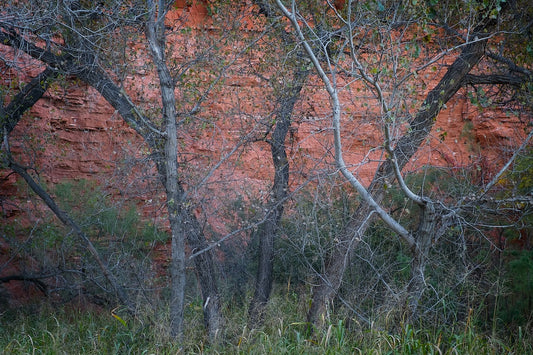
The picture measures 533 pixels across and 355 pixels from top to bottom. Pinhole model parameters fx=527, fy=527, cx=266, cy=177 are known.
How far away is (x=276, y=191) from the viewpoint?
6695 mm

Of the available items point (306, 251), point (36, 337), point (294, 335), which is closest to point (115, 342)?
point (36, 337)

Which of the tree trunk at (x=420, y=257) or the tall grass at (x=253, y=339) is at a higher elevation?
the tree trunk at (x=420, y=257)

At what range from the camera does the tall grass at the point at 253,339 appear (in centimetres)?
510

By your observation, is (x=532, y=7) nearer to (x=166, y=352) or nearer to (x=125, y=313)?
(x=166, y=352)

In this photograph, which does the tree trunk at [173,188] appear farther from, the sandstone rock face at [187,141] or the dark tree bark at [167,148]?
the sandstone rock face at [187,141]

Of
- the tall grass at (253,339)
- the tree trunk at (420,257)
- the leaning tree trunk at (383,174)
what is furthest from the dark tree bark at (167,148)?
the tree trunk at (420,257)

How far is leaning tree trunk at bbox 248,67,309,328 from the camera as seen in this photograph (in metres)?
6.77

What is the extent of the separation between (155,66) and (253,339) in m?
3.31

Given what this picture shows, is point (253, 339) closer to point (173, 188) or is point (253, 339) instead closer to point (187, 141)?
point (173, 188)

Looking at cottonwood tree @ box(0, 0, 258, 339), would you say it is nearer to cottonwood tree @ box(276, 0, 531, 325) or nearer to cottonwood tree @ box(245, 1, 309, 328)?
cottonwood tree @ box(245, 1, 309, 328)

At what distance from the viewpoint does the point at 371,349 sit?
4.89 m

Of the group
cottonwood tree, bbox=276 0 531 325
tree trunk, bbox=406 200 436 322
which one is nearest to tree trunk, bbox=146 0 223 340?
cottonwood tree, bbox=276 0 531 325

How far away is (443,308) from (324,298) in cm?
135

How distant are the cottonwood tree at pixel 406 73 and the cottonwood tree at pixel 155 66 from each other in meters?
1.35
